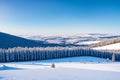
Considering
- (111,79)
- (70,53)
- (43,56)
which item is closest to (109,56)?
(70,53)

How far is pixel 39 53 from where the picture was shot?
141 metres

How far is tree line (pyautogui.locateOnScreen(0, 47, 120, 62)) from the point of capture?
124456 mm

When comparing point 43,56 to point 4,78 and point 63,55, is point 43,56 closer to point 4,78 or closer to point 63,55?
point 63,55

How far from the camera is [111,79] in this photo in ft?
113

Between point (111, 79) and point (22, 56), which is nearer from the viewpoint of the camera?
point (111, 79)

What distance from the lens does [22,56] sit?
427 feet

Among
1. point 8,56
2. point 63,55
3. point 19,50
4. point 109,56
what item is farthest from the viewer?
point 109,56

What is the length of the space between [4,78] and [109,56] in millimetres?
142511

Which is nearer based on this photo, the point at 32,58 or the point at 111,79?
the point at 111,79

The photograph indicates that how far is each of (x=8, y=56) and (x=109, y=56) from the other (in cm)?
7953

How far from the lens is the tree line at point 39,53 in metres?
124

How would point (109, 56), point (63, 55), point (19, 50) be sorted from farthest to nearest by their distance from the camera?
point (109, 56) → point (63, 55) → point (19, 50)

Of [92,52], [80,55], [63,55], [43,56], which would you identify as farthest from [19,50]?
[92,52]

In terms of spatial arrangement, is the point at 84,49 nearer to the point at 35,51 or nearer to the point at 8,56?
the point at 35,51
